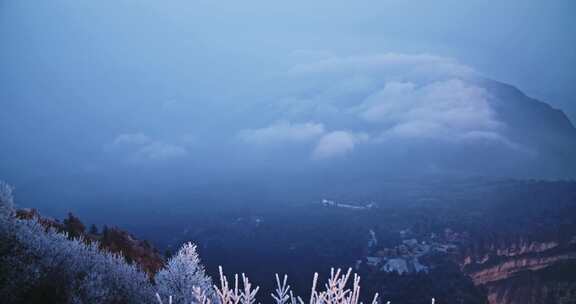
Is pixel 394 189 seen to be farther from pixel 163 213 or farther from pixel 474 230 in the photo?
pixel 163 213

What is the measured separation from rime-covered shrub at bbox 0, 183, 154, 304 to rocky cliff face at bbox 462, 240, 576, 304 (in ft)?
215

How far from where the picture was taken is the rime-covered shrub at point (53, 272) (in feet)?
22.9

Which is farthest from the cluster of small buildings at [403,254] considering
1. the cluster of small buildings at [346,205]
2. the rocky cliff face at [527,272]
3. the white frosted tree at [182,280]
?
the white frosted tree at [182,280]

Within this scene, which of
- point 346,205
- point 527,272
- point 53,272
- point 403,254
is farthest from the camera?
point 346,205

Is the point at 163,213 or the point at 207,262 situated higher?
the point at 163,213

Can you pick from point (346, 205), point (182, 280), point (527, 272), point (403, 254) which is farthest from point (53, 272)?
point (346, 205)

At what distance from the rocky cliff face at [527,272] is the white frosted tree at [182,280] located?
64.2 metres

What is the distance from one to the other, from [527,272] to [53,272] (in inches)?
3521

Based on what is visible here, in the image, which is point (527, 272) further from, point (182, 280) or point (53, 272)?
point (53, 272)

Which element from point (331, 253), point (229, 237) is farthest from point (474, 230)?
point (229, 237)

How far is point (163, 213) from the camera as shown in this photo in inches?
5536

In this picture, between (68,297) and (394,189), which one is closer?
(68,297)

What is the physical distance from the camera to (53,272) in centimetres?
760

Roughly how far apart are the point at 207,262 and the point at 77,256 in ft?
198
